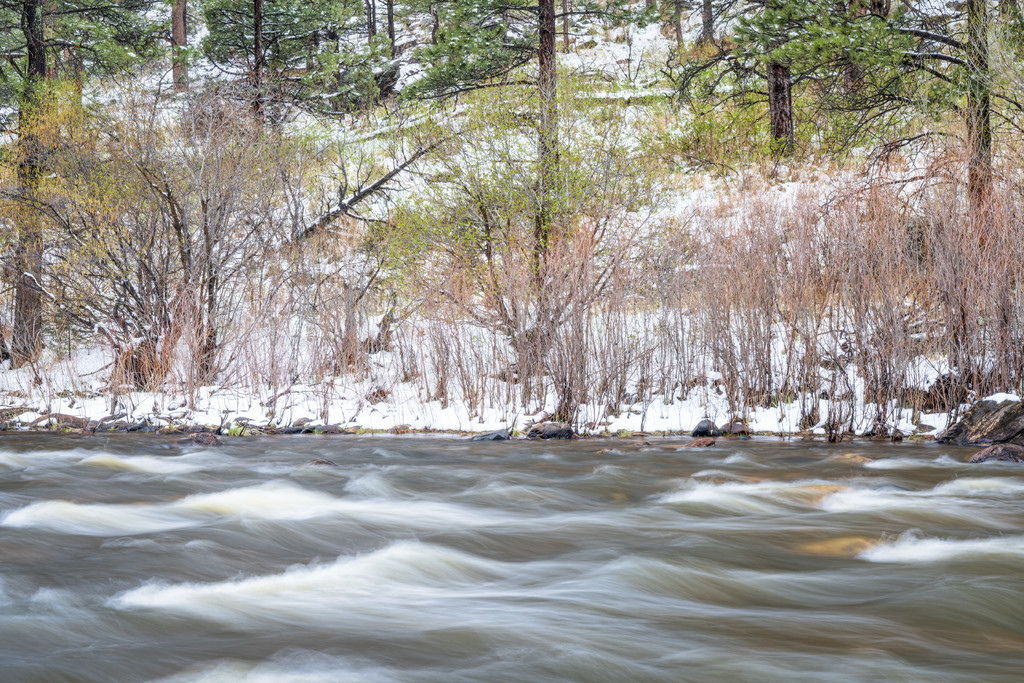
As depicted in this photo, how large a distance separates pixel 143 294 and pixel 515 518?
28.9ft

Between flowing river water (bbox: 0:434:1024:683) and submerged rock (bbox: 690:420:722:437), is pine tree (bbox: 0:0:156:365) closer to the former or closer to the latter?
flowing river water (bbox: 0:434:1024:683)

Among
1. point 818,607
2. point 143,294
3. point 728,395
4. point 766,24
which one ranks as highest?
point 766,24

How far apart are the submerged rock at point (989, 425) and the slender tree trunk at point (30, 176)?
37.4 ft

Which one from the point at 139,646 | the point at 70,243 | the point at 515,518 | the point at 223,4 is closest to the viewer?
the point at 139,646

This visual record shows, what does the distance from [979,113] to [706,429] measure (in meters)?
4.60


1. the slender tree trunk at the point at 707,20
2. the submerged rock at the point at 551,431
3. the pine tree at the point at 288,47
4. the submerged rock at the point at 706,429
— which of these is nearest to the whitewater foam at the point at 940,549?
the submerged rock at the point at 706,429

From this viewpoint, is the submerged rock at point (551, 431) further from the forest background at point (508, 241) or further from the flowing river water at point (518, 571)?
the flowing river water at point (518, 571)

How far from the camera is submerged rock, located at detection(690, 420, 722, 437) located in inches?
324

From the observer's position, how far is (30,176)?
49.4 ft

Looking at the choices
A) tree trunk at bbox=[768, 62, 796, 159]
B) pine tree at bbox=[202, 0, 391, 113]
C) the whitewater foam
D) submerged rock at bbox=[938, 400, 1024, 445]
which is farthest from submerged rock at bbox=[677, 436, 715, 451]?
pine tree at bbox=[202, 0, 391, 113]

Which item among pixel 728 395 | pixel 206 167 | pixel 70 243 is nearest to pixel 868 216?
pixel 728 395

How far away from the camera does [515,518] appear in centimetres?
484

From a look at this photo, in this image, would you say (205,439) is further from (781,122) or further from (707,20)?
(707,20)

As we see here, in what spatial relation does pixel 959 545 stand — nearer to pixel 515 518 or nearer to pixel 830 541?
pixel 830 541
